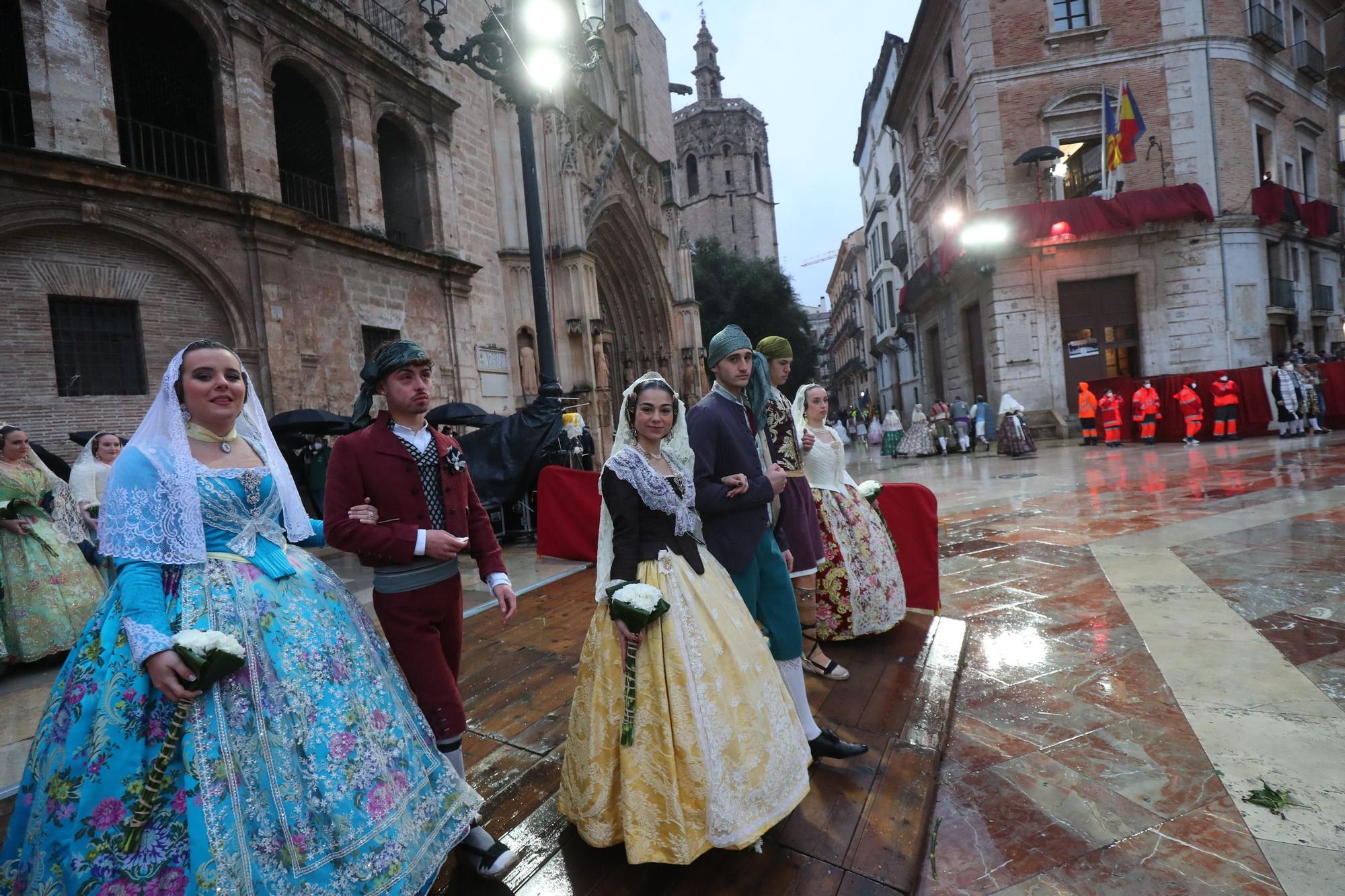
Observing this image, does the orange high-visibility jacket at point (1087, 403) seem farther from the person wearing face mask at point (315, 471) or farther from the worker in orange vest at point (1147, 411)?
the person wearing face mask at point (315, 471)

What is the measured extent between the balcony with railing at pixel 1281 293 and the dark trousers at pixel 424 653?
2222 cm

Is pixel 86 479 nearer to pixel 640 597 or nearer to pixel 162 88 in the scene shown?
pixel 640 597

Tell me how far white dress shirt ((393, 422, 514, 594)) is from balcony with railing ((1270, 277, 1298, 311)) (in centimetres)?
2196

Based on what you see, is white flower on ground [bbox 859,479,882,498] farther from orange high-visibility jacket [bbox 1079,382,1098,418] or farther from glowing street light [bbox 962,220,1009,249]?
glowing street light [bbox 962,220,1009,249]

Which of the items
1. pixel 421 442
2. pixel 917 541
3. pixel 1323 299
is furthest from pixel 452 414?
pixel 1323 299

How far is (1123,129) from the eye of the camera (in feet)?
48.7

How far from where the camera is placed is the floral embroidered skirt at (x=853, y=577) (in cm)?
392

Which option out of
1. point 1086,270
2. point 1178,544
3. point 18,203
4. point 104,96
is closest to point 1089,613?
point 1178,544

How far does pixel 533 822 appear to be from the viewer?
7.92 ft

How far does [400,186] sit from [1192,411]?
1714cm

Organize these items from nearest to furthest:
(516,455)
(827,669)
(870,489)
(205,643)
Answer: (205,643) < (827,669) < (870,489) < (516,455)

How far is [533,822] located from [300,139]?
13.8 metres

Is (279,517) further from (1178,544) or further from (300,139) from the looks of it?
(300,139)

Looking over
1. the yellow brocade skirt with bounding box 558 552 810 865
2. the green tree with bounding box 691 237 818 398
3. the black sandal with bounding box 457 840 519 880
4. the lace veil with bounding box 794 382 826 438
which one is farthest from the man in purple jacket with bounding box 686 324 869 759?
the green tree with bounding box 691 237 818 398
